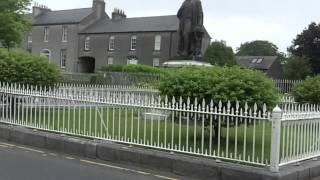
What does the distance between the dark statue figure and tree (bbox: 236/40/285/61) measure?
79.6m

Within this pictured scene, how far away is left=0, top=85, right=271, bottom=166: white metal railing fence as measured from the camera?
8.83m

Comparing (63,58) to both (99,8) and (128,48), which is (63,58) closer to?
(99,8)

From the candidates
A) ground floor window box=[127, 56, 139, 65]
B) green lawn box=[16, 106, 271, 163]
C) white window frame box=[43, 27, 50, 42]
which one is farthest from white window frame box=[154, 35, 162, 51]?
green lawn box=[16, 106, 271, 163]

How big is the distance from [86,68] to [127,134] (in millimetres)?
59187

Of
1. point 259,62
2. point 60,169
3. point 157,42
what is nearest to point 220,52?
point 157,42

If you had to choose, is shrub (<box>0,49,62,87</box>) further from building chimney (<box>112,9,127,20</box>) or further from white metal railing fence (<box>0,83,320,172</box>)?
building chimney (<box>112,9,127,20</box>)

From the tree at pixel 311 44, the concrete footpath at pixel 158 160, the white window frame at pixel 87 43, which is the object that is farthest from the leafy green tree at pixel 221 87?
the white window frame at pixel 87 43

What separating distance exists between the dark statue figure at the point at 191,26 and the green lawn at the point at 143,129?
332 inches

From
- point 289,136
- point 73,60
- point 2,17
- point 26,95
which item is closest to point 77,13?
point 73,60

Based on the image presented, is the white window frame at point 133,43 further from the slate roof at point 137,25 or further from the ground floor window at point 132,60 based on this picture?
the ground floor window at point 132,60

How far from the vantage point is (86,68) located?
69062mm

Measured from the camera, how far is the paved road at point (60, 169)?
8.31 meters

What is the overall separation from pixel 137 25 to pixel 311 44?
20645 mm

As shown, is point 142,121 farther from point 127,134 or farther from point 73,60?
point 73,60
